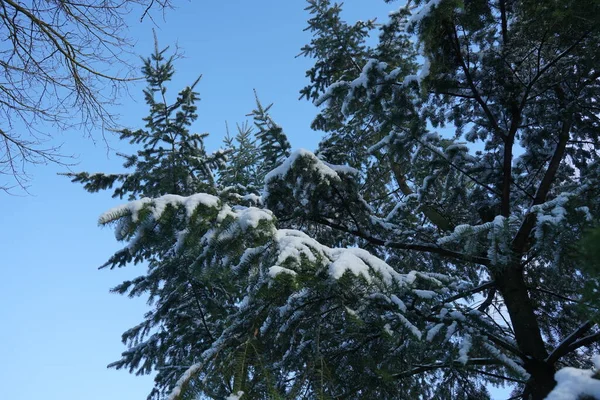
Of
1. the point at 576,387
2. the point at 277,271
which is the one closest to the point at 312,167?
the point at 277,271

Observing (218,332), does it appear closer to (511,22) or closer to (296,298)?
(296,298)

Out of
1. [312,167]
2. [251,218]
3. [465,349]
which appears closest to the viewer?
[251,218]

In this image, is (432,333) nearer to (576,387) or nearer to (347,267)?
(347,267)

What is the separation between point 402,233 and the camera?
6523 mm

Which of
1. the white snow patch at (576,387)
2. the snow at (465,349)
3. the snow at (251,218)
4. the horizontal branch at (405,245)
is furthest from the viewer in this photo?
the horizontal branch at (405,245)

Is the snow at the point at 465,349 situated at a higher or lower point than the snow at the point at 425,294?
lower

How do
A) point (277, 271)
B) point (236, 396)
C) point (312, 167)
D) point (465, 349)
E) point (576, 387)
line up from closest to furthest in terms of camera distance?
point (576, 387) < point (277, 271) < point (236, 396) < point (465, 349) < point (312, 167)

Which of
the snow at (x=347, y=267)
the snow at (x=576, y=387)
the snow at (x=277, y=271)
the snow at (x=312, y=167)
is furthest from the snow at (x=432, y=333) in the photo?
the snow at (x=576, y=387)

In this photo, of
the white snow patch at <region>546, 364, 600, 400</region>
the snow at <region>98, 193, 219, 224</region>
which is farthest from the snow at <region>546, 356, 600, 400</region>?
the snow at <region>98, 193, 219, 224</region>

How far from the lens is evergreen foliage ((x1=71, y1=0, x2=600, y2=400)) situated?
3568mm

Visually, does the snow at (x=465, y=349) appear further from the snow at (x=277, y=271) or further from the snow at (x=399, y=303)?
the snow at (x=277, y=271)

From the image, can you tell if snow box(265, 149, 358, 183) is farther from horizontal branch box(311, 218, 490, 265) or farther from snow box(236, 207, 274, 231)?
snow box(236, 207, 274, 231)

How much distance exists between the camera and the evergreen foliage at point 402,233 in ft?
11.7

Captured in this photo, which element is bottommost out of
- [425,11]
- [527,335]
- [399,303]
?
[527,335]
